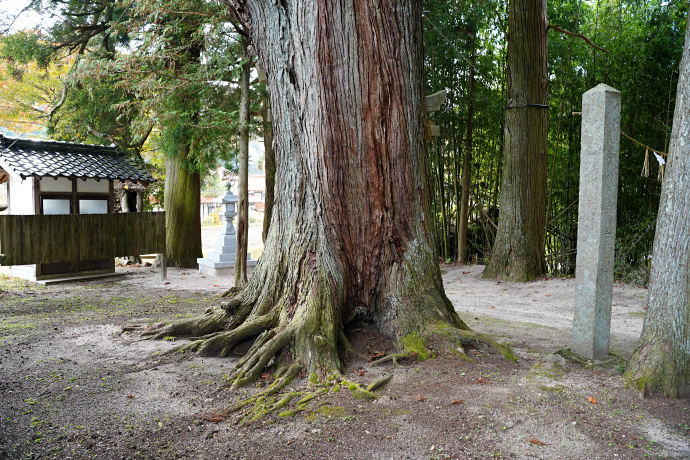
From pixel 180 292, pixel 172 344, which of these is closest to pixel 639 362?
pixel 172 344

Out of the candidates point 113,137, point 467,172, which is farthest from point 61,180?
point 467,172

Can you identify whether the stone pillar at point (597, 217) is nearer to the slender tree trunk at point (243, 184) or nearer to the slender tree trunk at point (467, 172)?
the slender tree trunk at point (243, 184)

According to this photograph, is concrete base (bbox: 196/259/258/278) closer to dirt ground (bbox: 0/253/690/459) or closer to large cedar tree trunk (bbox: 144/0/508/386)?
dirt ground (bbox: 0/253/690/459)

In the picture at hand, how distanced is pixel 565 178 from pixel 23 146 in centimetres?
937

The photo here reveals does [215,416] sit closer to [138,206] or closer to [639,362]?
[639,362]

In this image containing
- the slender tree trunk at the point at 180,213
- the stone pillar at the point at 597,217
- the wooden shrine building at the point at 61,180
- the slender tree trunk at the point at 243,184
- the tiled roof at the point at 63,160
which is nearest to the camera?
the stone pillar at the point at 597,217

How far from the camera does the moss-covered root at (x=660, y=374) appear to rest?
2.93 metres

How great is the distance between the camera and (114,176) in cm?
838

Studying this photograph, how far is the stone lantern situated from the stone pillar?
7.17 m

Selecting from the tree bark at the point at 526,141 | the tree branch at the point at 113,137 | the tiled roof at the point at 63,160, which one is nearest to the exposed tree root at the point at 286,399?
the tree bark at the point at 526,141

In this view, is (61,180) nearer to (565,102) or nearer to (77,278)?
(77,278)

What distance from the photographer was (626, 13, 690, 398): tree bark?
9.63 ft

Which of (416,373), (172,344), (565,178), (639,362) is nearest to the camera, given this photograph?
(639,362)

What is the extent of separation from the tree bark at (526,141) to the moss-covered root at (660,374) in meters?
5.28
